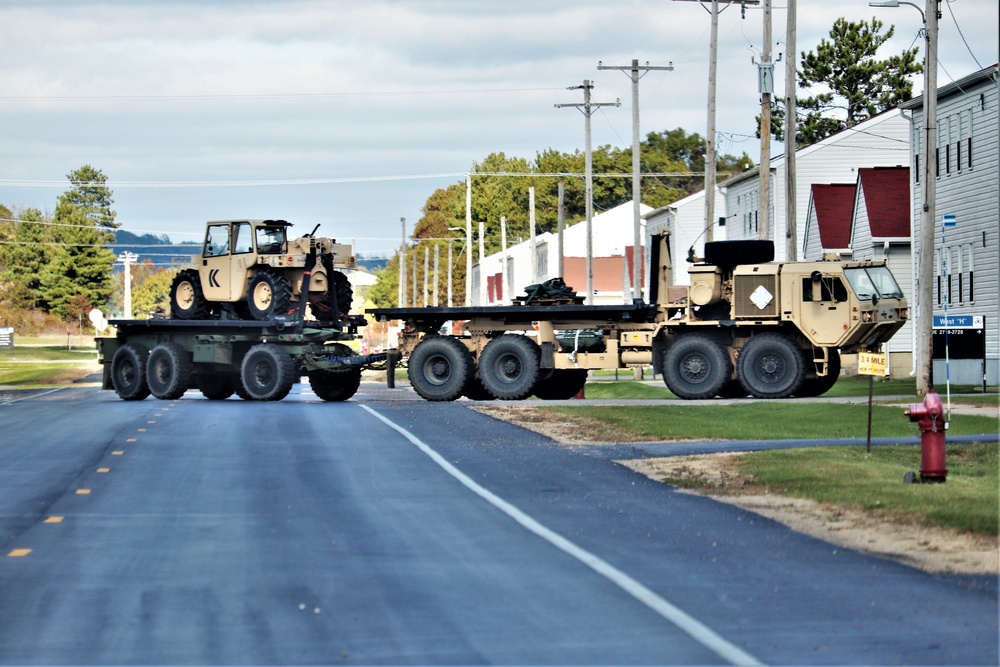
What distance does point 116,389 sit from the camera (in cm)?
3769

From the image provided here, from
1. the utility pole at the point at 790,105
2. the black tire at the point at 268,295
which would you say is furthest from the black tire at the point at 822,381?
the black tire at the point at 268,295

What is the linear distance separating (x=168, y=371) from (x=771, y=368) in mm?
14274

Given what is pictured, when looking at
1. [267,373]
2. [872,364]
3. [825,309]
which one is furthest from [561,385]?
[872,364]

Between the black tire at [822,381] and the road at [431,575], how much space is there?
48.2 ft

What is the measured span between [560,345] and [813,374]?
18.7 ft

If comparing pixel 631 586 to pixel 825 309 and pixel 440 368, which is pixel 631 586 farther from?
pixel 440 368

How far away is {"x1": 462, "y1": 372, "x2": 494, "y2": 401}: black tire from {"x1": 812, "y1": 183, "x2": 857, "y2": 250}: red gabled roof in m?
21.2

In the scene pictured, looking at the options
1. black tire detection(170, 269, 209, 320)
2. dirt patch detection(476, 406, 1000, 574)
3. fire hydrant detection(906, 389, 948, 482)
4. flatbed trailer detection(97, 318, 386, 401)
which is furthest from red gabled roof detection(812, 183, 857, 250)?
fire hydrant detection(906, 389, 948, 482)

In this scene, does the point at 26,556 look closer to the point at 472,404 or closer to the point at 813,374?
the point at 472,404

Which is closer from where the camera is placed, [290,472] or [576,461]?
[290,472]

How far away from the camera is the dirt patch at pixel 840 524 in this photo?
38.3 feet

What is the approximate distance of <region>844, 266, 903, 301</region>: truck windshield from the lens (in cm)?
3228

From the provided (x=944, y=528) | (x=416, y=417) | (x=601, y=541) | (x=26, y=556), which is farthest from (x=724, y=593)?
(x=416, y=417)

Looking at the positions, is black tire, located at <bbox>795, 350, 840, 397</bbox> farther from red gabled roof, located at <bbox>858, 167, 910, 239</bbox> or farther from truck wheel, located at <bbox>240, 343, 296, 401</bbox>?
red gabled roof, located at <bbox>858, 167, 910, 239</bbox>
